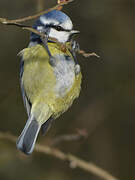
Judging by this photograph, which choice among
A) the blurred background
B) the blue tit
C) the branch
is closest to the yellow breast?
the blue tit

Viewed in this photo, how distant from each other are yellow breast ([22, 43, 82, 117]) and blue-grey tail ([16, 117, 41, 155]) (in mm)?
160

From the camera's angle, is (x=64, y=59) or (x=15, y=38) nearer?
(x=64, y=59)

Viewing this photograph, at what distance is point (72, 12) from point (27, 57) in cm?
237

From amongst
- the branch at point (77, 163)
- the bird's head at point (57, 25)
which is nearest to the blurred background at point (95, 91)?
the branch at point (77, 163)

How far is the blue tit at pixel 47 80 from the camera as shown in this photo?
8.93 feet

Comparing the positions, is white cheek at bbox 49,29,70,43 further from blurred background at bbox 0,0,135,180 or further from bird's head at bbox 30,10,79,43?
blurred background at bbox 0,0,135,180

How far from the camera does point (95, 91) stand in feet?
17.1

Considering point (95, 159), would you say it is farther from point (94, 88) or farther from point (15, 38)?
point (15, 38)

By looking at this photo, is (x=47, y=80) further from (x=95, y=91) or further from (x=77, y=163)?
(x=95, y=91)

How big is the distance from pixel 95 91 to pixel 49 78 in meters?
2.54

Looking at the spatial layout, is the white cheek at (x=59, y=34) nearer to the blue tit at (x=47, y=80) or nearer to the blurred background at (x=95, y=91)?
the blue tit at (x=47, y=80)

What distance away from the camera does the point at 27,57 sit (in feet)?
9.37

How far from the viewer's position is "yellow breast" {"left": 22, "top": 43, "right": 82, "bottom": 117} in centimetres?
272

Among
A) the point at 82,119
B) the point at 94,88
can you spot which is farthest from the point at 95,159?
the point at 94,88
